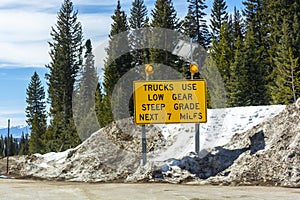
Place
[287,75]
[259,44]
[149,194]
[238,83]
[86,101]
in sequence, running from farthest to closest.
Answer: [259,44] < [86,101] < [238,83] < [287,75] < [149,194]

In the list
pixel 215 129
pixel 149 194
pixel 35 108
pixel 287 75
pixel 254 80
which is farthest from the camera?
pixel 35 108

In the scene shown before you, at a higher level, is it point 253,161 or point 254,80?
point 254,80

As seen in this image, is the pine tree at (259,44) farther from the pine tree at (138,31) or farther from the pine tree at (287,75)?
the pine tree at (138,31)

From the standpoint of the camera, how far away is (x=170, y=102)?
1747 centimetres

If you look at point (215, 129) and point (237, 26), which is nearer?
point (215, 129)

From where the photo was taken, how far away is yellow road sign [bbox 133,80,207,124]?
17.4m

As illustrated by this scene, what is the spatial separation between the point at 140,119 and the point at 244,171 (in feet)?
15.4

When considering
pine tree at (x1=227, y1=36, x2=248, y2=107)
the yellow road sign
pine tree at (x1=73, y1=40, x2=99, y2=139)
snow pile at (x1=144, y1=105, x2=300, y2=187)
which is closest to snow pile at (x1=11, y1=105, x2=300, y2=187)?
snow pile at (x1=144, y1=105, x2=300, y2=187)

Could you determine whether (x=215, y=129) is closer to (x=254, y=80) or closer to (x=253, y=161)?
(x=253, y=161)

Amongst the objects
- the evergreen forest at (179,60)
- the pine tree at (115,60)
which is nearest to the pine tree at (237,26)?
the evergreen forest at (179,60)

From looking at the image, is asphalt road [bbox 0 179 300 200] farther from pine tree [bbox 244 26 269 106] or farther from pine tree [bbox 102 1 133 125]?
pine tree [bbox 102 1 133 125]

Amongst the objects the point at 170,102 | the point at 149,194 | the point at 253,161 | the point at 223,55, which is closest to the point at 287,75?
the point at 223,55

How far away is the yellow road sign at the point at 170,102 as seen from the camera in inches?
684

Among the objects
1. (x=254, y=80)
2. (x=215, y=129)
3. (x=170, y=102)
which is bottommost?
(x=215, y=129)
